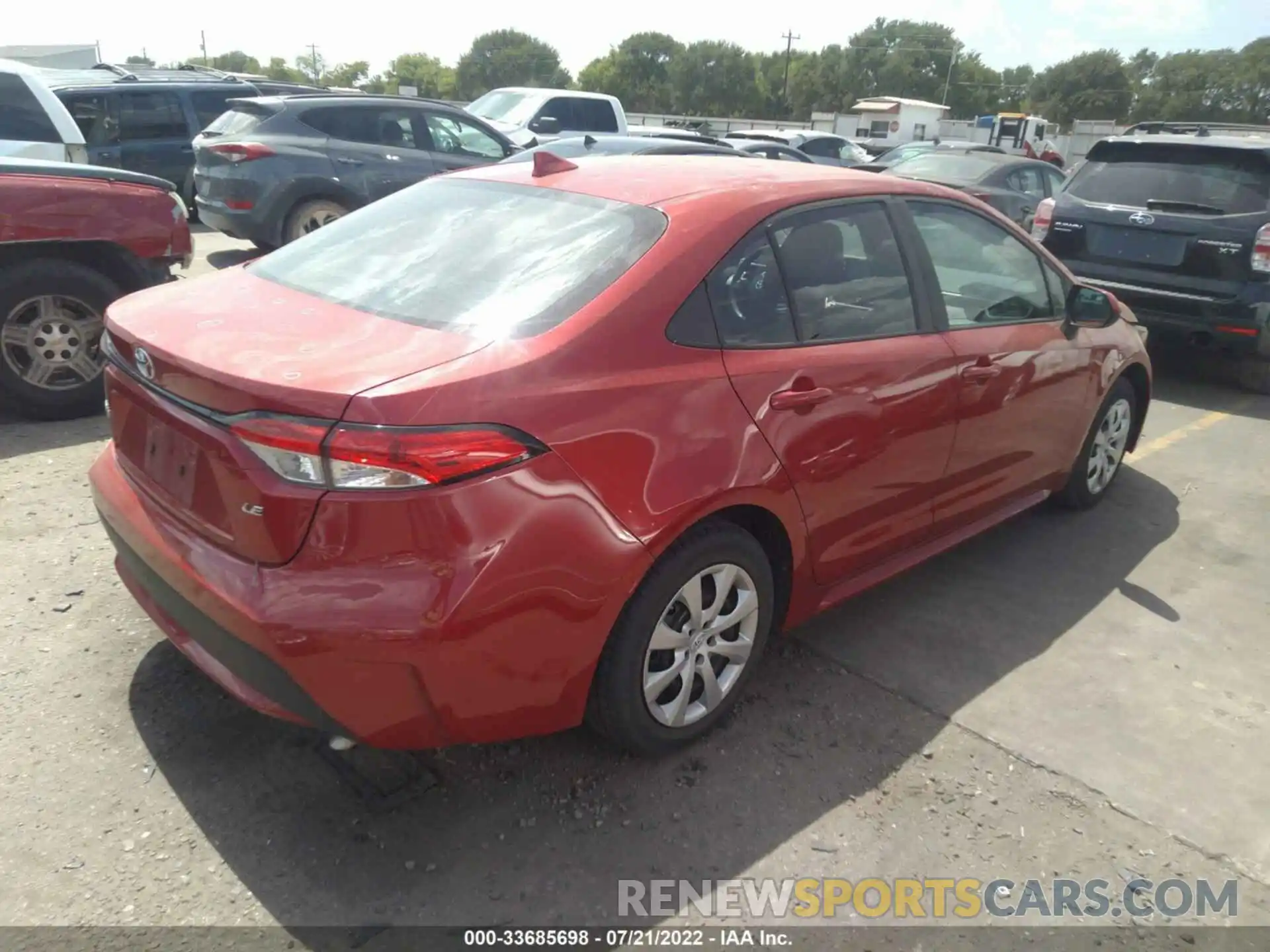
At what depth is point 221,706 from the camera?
9.60ft

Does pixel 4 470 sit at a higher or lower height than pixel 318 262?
lower

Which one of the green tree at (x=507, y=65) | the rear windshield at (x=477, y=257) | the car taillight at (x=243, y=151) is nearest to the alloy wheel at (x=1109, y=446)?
the rear windshield at (x=477, y=257)

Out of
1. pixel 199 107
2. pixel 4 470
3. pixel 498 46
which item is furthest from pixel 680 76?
pixel 4 470

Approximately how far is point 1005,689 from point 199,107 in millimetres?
12281

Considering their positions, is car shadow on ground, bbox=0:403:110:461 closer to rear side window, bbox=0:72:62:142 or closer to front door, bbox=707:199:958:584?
rear side window, bbox=0:72:62:142

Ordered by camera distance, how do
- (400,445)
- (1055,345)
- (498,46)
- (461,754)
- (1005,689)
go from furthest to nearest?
(498,46) → (1055,345) → (1005,689) → (461,754) → (400,445)

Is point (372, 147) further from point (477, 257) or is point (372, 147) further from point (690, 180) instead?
point (477, 257)

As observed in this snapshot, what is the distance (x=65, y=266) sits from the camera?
16.4ft

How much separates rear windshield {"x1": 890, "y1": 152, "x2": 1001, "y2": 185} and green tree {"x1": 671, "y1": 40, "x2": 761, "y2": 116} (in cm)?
9068

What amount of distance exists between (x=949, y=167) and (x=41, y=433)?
927 cm

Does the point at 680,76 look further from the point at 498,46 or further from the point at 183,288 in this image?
the point at 183,288

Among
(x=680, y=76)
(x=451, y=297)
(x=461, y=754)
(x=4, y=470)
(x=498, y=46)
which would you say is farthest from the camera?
(x=498, y=46)

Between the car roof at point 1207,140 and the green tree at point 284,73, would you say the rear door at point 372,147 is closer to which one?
the car roof at point 1207,140

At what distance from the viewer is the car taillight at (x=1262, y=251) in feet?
20.8
